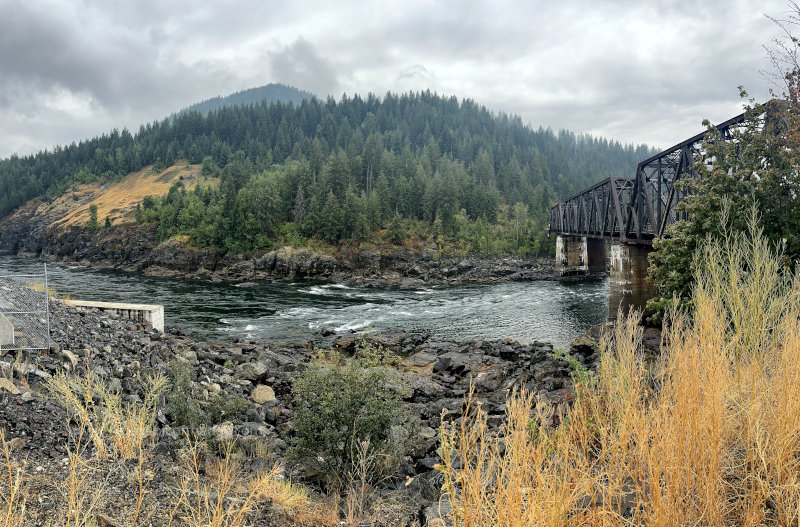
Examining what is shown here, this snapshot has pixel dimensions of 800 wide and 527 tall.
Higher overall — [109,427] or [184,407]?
[109,427]

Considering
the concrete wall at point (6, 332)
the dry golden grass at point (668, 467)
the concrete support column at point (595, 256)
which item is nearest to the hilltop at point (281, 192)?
the concrete support column at point (595, 256)

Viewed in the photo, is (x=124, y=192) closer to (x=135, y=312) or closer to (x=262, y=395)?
(x=135, y=312)

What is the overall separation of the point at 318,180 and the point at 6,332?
268 ft

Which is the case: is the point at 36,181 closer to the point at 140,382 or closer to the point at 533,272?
the point at 533,272

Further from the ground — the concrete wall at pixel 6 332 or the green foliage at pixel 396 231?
the green foliage at pixel 396 231

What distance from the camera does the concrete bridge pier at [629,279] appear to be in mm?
35166

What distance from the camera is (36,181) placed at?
546 ft

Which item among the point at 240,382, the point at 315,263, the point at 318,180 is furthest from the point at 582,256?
the point at 240,382

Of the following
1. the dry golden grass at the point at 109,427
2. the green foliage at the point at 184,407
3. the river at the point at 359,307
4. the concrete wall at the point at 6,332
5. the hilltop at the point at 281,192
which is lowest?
the river at the point at 359,307

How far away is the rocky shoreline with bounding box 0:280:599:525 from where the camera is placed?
8047 millimetres

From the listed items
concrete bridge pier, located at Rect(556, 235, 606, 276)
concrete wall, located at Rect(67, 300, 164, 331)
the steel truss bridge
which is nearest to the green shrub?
concrete wall, located at Rect(67, 300, 164, 331)

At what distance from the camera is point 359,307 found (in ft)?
141

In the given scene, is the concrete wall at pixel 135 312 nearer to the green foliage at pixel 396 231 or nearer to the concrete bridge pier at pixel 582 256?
the green foliage at pixel 396 231

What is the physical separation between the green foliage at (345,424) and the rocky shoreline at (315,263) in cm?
5136
